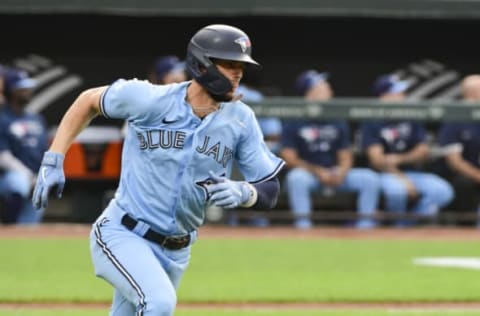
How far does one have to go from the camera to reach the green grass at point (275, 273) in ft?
27.1

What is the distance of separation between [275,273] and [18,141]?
4018mm

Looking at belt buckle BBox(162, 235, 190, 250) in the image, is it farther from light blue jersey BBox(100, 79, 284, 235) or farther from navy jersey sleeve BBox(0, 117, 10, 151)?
navy jersey sleeve BBox(0, 117, 10, 151)

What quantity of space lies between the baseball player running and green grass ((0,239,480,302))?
297 centimetres

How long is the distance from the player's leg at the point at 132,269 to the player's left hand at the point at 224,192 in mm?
389

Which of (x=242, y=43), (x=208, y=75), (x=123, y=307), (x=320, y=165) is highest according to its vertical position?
→ (x=242, y=43)

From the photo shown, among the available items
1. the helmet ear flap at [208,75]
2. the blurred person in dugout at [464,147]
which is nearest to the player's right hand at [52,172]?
the helmet ear flap at [208,75]

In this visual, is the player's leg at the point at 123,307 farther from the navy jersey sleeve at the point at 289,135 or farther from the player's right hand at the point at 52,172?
the navy jersey sleeve at the point at 289,135

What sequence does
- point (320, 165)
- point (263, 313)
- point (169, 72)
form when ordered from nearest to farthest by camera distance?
point (263, 313), point (169, 72), point (320, 165)

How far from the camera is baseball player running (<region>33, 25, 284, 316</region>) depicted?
5.04 metres

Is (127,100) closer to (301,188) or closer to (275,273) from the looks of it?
(275,273)

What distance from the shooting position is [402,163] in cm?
1318

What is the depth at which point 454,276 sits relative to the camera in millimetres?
9609

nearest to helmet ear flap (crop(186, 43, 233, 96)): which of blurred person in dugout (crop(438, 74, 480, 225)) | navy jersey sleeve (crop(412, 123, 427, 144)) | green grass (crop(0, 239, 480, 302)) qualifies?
green grass (crop(0, 239, 480, 302))

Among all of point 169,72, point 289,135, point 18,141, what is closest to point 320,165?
point 289,135
